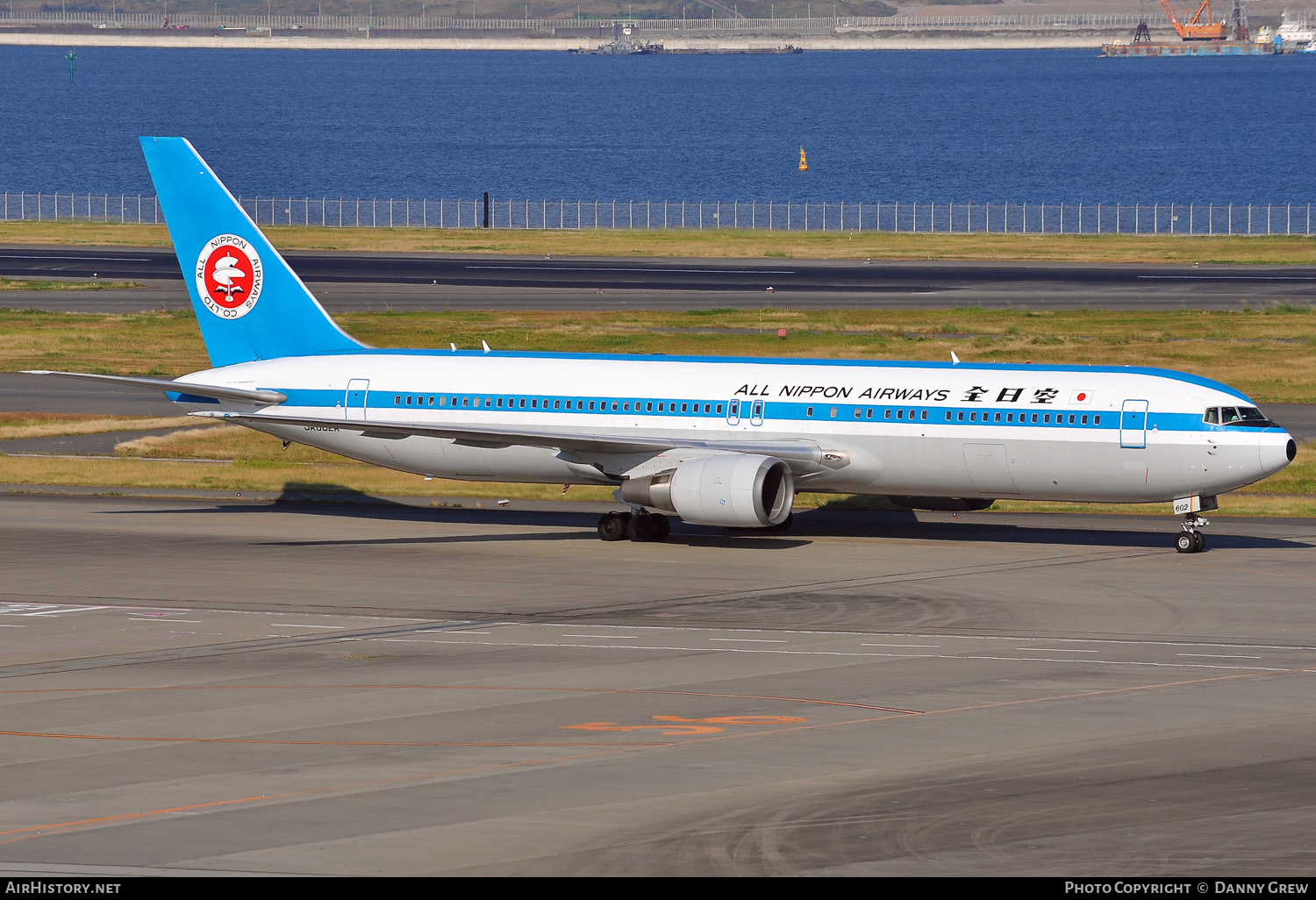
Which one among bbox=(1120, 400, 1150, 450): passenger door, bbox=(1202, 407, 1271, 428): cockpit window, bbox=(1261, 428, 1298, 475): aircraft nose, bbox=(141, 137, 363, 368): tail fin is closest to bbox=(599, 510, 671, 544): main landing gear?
bbox=(141, 137, 363, 368): tail fin

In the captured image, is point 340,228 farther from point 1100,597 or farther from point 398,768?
point 398,768

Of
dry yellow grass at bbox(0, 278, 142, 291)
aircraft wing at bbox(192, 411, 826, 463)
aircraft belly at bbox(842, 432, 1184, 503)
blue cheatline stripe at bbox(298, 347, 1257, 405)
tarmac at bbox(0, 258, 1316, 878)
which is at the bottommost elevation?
tarmac at bbox(0, 258, 1316, 878)

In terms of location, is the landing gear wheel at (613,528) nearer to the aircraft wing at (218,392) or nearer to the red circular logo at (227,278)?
the aircraft wing at (218,392)

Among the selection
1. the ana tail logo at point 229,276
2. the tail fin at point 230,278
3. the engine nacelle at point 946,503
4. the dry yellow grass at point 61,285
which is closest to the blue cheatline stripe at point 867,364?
the tail fin at point 230,278

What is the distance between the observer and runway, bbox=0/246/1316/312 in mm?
98312

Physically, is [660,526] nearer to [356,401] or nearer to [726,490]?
[726,490]

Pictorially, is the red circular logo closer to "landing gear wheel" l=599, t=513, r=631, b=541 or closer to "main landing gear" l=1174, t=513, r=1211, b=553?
"landing gear wheel" l=599, t=513, r=631, b=541

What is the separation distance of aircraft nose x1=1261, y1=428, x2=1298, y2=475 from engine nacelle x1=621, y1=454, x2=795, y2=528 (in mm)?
11895

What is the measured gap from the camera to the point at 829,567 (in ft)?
144

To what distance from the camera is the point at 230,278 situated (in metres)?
52.6

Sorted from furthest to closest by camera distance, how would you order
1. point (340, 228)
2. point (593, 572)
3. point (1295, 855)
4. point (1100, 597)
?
1. point (340, 228)
2. point (593, 572)
3. point (1100, 597)
4. point (1295, 855)

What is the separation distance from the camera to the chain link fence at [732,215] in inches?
6777
